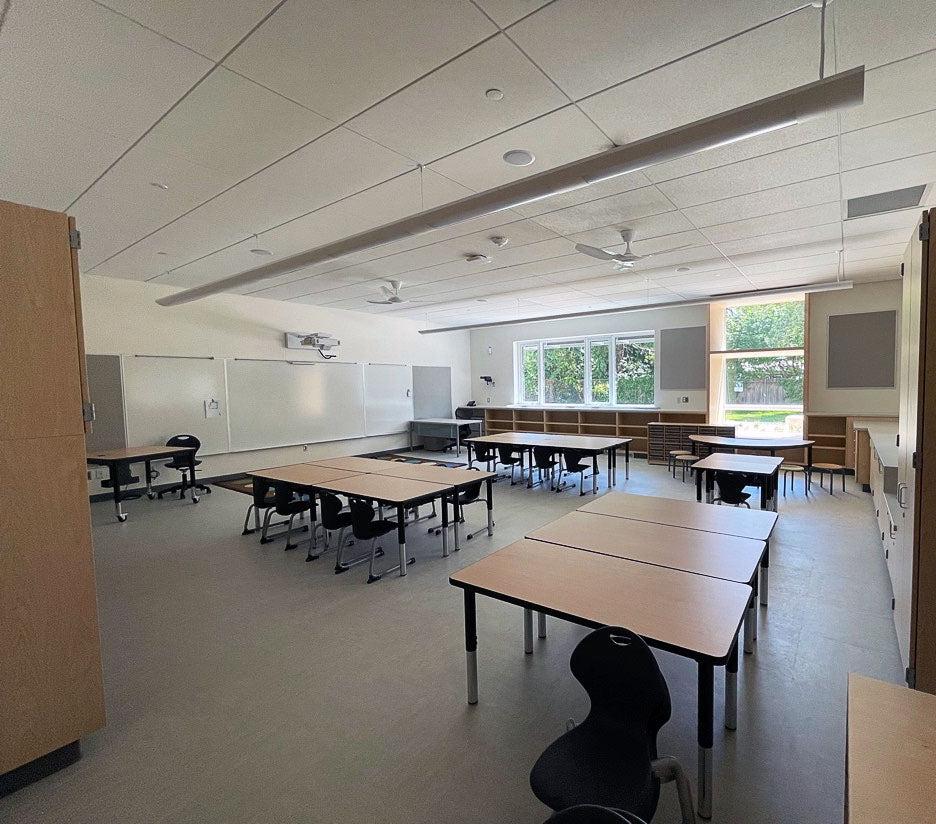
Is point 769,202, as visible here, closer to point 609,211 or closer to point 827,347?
point 609,211

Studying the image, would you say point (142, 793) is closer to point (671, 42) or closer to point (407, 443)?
point (671, 42)

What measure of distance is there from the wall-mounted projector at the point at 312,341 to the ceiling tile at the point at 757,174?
687 cm

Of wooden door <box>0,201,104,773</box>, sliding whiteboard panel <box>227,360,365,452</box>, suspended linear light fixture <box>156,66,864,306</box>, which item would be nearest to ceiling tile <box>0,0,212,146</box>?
wooden door <box>0,201,104,773</box>

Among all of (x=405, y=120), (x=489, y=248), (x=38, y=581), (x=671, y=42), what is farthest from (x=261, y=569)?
(x=671, y=42)

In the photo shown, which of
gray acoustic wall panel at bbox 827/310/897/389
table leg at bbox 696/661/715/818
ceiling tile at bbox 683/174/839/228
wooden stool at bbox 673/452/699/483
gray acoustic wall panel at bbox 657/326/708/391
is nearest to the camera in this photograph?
table leg at bbox 696/661/715/818

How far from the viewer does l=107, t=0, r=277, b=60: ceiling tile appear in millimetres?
1912

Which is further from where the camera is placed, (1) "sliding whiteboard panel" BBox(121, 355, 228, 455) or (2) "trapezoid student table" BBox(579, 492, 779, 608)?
(1) "sliding whiteboard panel" BBox(121, 355, 228, 455)

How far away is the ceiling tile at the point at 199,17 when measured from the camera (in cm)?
191

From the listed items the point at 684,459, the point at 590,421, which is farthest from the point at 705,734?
the point at 590,421

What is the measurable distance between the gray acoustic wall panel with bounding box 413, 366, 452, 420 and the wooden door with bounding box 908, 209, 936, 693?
390 inches

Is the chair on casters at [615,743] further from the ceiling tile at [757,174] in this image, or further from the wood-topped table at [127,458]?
the wood-topped table at [127,458]

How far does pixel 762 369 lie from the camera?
8.93 meters

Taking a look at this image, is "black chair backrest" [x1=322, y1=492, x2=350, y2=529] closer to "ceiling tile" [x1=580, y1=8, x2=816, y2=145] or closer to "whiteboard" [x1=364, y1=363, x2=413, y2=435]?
"ceiling tile" [x1=580, y1=8, x2=816, y2=145]

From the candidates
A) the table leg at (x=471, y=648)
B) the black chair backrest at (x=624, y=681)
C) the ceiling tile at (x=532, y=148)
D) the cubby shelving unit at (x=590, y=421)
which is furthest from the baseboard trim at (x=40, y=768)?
the cubby shelving unit at (x=590, y=421)
